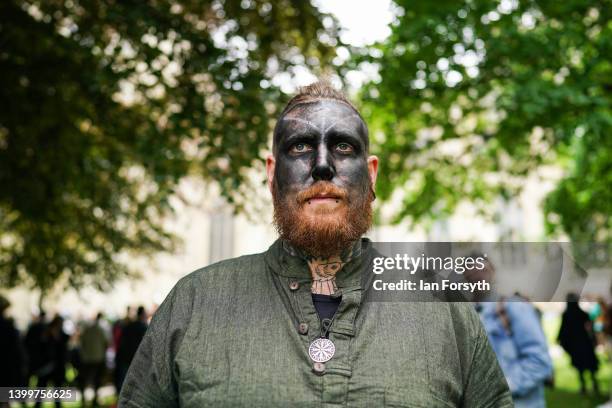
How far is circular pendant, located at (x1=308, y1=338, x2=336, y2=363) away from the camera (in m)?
1.82

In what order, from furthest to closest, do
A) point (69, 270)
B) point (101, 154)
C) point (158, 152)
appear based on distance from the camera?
point (69, 270), point (101, 154), point (158, 152)

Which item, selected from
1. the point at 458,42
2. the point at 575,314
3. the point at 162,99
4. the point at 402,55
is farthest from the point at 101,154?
the point at 575,314

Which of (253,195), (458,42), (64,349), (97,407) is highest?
(458,42)

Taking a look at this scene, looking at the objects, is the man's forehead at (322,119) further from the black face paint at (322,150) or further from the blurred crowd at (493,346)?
the blurred crowd at (493,346)

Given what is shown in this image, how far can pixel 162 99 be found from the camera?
7.66 m

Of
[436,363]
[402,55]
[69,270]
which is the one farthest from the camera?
[69,270]

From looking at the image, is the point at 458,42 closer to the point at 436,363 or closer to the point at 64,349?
the point at 436,363

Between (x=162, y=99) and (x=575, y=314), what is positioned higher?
(x=162, y=99)

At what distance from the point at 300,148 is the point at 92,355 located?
453 inches

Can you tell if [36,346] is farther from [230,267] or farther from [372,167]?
[372,167]

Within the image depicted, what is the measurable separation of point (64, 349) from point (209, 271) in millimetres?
10777

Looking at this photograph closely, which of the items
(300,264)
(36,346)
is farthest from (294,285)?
(36,346)

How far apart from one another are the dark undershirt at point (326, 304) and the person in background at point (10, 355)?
7.73m

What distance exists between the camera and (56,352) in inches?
460
